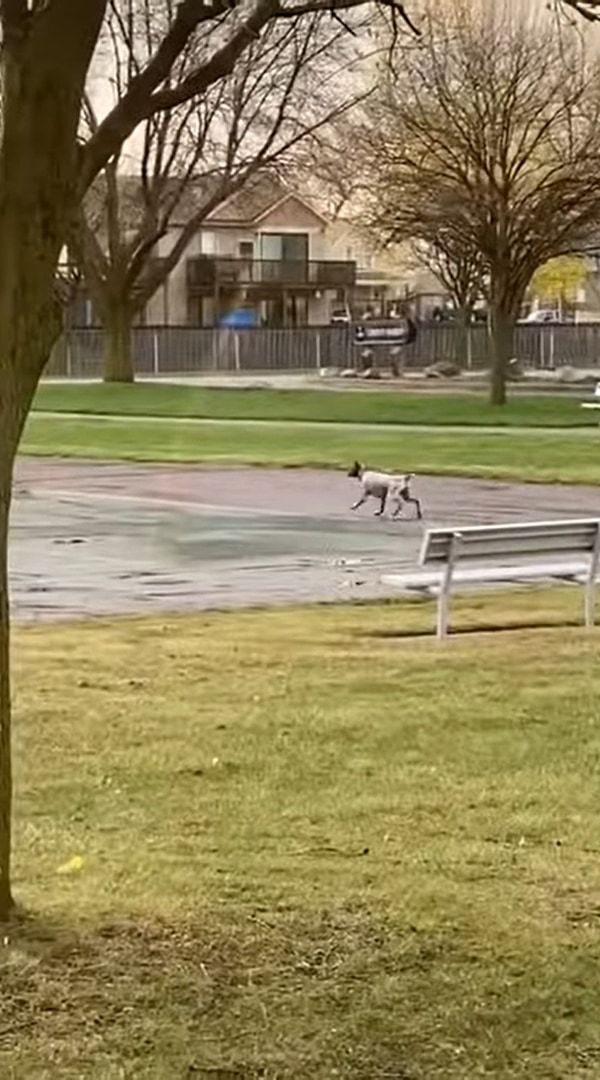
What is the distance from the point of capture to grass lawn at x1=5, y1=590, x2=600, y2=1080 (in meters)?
5.18

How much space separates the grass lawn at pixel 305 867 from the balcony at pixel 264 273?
8557 centimetres

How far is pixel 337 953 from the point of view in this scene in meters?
5.95

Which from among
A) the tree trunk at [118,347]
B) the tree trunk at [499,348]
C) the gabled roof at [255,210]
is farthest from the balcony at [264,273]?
the tree trunk at [499,348]

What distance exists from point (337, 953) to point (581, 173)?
47.2 metres

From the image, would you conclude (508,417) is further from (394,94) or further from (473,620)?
(473,620)

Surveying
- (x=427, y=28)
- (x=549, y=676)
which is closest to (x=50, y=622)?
(x=549, y=676)

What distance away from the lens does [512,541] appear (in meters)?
14.3

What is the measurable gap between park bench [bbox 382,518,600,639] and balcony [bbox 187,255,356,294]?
8206 cm

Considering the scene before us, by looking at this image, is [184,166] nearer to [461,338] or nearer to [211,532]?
[461,338]

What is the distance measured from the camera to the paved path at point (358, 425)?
41.4m

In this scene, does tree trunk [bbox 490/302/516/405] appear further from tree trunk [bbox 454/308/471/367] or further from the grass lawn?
the grass lawn

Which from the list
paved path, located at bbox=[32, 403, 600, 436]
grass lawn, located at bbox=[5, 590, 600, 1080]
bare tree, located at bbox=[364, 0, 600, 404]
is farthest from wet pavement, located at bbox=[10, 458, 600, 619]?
bare tree, located at bbox=[364, 0, 600, 404]

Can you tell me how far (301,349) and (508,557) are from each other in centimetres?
6828

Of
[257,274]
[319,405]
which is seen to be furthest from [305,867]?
[257,274]
